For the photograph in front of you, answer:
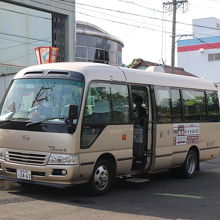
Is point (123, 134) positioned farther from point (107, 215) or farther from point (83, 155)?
point (107, 215)

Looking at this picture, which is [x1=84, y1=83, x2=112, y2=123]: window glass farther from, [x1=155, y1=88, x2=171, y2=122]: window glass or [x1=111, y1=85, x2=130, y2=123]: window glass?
[x1=155, y1=88, x2=171, y2=122]: window glass

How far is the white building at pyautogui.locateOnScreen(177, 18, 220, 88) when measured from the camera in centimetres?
4494

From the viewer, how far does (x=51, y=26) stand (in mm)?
24141

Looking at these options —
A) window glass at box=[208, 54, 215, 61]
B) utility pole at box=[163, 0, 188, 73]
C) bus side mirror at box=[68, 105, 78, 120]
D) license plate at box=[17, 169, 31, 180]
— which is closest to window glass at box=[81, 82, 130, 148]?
bus side mirror at box=[68, 105, 78, 120]

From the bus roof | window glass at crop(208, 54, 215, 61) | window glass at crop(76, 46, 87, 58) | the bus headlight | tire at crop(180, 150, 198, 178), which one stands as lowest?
tire at crop(180, 150, 198, 178)

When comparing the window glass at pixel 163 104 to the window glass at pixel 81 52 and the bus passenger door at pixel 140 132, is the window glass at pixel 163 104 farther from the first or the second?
the window glass at pixel 81 52

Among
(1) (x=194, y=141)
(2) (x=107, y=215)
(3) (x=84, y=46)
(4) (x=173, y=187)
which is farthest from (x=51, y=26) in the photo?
(2) (x=107, y=215)

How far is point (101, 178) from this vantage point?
9.14 metres

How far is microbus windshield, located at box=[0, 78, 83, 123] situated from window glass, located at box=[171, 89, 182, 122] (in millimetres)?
3706

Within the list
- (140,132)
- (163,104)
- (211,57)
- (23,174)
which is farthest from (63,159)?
(211,57)

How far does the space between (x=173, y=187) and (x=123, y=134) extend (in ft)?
7.06

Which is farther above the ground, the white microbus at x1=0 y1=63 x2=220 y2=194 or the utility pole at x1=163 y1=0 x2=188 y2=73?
the utility pole at x1=163 y1=0 x2=188 y2=73

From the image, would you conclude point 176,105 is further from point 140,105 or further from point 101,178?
point 101,178

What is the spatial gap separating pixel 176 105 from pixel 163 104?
712mm
